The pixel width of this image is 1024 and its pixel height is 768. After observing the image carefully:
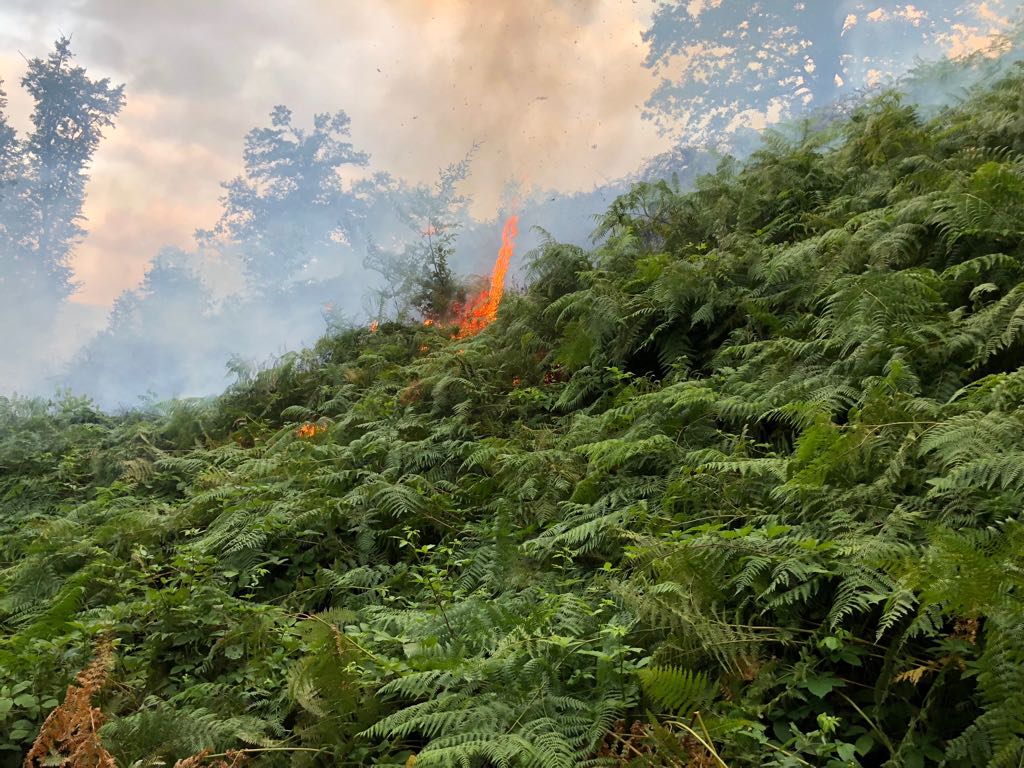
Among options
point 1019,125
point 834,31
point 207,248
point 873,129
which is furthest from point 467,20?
point 1019,125

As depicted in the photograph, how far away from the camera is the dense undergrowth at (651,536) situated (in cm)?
150

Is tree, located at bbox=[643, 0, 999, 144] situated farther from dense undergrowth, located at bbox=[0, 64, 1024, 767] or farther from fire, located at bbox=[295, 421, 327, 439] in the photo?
fire, located at bbox=[295, 421, 327, 439]

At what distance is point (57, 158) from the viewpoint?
1451 centimetres

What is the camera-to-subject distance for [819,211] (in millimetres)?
5062

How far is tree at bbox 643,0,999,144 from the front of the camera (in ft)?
29.5

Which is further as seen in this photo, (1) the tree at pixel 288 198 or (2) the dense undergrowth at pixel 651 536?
(1) the tree at pixel 288 198

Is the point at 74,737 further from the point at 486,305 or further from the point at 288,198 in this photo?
the point at 288,198

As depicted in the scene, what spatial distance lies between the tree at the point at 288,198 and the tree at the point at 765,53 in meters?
7.32

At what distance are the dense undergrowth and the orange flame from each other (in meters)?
2.09

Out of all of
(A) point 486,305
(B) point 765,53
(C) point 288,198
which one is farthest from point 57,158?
(B) point 765,53

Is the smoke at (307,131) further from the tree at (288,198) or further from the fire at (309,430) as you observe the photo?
the fire at (309,430)

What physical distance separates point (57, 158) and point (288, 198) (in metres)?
5.57

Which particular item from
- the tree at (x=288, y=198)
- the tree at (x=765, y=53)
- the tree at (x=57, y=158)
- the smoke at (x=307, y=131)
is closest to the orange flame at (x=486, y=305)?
the smoke at (x=307, y=131)

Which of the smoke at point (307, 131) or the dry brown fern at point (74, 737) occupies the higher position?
the smoke at point (307, 131)
